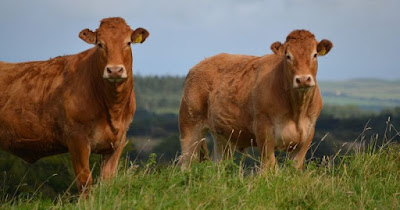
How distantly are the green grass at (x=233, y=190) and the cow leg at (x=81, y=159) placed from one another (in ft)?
2.47

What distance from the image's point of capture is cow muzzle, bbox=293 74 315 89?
1170 cm

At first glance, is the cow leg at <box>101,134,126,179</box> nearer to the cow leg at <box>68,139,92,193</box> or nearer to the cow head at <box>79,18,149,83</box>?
the cow leg at <box>68,139,92,193</box>

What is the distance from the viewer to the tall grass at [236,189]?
9.09 m

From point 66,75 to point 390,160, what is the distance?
210 inches

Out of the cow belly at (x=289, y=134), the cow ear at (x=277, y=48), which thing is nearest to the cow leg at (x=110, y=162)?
the cow belly at (x=289, y=134)

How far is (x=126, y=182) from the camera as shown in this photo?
9781 millimetres

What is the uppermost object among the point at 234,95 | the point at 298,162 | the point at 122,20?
the point at 122,20

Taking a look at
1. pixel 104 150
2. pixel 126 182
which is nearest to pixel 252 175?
pixel 126 182

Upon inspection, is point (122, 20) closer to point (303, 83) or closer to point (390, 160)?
point (303, 83)

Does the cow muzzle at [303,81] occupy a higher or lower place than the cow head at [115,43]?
lower

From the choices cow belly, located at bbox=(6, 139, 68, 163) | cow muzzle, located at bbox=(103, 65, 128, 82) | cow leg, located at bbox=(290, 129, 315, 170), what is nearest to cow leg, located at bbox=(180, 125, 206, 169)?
cow leg, located at bbox=(290, 129, 315, 170)

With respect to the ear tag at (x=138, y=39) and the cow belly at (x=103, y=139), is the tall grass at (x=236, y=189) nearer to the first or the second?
the cow belly at (x=103, y=139)

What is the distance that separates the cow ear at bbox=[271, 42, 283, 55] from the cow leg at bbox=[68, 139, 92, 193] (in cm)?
362

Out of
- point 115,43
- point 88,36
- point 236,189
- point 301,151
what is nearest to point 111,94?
point 115,43
